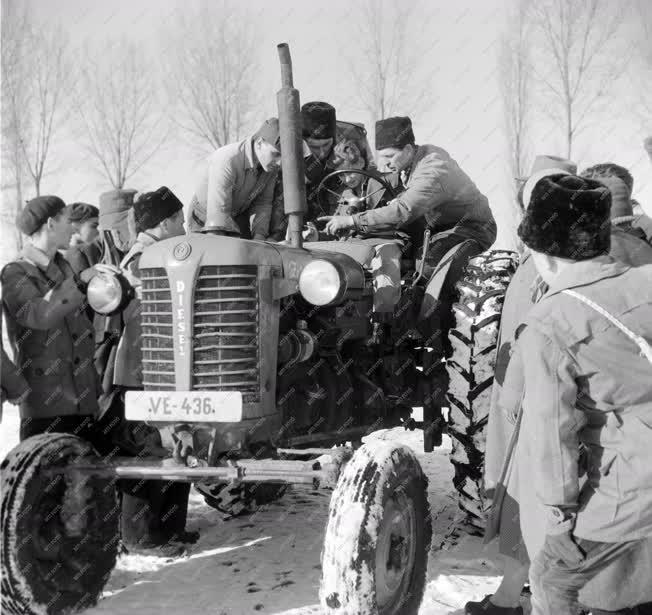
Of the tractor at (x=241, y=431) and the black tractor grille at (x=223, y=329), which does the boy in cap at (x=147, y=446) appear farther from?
the black tractor grille at (x=223, y=329)

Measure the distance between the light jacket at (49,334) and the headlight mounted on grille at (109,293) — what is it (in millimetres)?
179

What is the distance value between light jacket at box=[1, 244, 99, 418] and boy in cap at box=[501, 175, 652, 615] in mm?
2411

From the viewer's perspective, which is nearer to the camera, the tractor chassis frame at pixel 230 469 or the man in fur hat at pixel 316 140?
the tractor chassis frame at pixel 230 469

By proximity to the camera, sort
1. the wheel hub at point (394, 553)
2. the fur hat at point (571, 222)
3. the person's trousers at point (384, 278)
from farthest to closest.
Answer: the person's trousers at point (384, 278) → the wheel hub at point (394, 553) → the fur hat at point (571, 222)

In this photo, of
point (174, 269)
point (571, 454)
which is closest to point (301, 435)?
point (174, 269)

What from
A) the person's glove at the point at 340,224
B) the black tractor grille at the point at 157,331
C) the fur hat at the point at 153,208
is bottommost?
the black tractor grille at the point at 157,331

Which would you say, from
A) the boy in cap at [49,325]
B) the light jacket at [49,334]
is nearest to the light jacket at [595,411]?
the boy in cap at [49,325]

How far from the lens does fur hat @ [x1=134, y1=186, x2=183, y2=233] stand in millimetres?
4254

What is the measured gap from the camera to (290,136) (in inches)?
142

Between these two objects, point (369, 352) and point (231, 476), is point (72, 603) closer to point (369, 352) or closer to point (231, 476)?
point (231, 476)

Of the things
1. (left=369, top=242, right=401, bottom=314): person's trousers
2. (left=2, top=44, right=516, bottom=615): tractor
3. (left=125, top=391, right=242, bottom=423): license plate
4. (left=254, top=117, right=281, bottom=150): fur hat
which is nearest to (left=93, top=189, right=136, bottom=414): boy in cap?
(left=2, top=44, right=516, bottom=615): tractor

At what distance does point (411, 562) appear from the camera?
130 inches

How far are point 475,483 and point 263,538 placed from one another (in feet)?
4.36

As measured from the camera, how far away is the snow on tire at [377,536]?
2.78 metres
